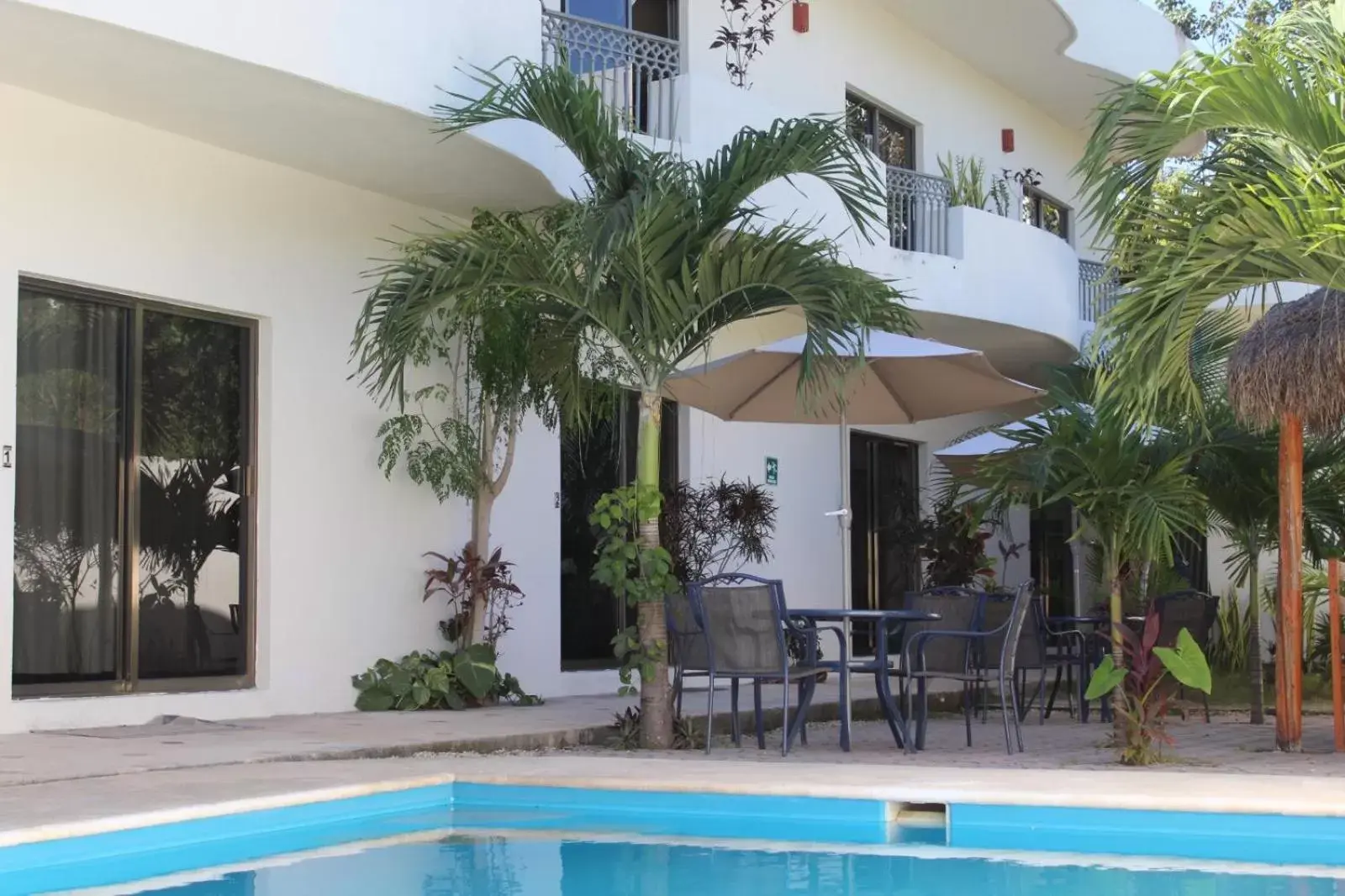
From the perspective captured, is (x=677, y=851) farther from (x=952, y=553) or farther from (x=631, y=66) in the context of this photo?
(x=952, y=553)

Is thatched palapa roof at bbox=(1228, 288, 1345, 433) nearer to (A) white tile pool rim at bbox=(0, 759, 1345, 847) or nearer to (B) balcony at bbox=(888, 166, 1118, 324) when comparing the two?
(A) white tile pool rim at bbox=(0, 759, 1345, 847)

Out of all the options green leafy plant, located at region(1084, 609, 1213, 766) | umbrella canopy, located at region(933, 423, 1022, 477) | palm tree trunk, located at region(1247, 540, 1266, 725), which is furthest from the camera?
umbrella canopy, located at region(933, 423, 1022, 477)

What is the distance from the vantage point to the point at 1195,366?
9.84m

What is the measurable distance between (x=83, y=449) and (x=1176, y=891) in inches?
240

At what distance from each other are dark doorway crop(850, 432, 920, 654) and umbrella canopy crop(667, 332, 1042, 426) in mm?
6208

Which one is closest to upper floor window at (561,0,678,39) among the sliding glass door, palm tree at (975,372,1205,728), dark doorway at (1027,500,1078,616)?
the sliding glass door

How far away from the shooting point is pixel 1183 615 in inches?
341

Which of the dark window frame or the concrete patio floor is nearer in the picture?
the concrete patio floor

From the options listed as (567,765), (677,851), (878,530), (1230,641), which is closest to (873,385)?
(567,765)

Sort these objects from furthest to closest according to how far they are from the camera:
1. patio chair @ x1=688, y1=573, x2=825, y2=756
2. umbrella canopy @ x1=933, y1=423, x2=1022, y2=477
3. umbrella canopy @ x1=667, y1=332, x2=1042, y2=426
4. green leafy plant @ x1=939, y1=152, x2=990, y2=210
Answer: green leafy plant @ x1=939, y1=152, x2=990, y2=210 → umbrella canopy @ x1=933, y1=423, x2=1022, y2=477 → umbrella canopy @ x1=667, y1=332, x2=1042, y2=426 → patio chair @ x1=688, y1=573, x2=825, y2=756

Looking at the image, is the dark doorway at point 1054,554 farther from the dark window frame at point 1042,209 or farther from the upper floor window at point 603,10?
the upper floor window at point 603,10

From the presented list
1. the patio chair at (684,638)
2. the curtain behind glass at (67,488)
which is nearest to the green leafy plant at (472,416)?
the curtain behind glass at (67,488)

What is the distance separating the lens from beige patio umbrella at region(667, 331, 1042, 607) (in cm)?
836

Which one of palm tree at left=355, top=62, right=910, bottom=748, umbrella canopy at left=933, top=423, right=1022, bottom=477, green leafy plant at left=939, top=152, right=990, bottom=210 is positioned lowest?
umbrella canopy at left=933, top=423, right=1022, bottom=477
